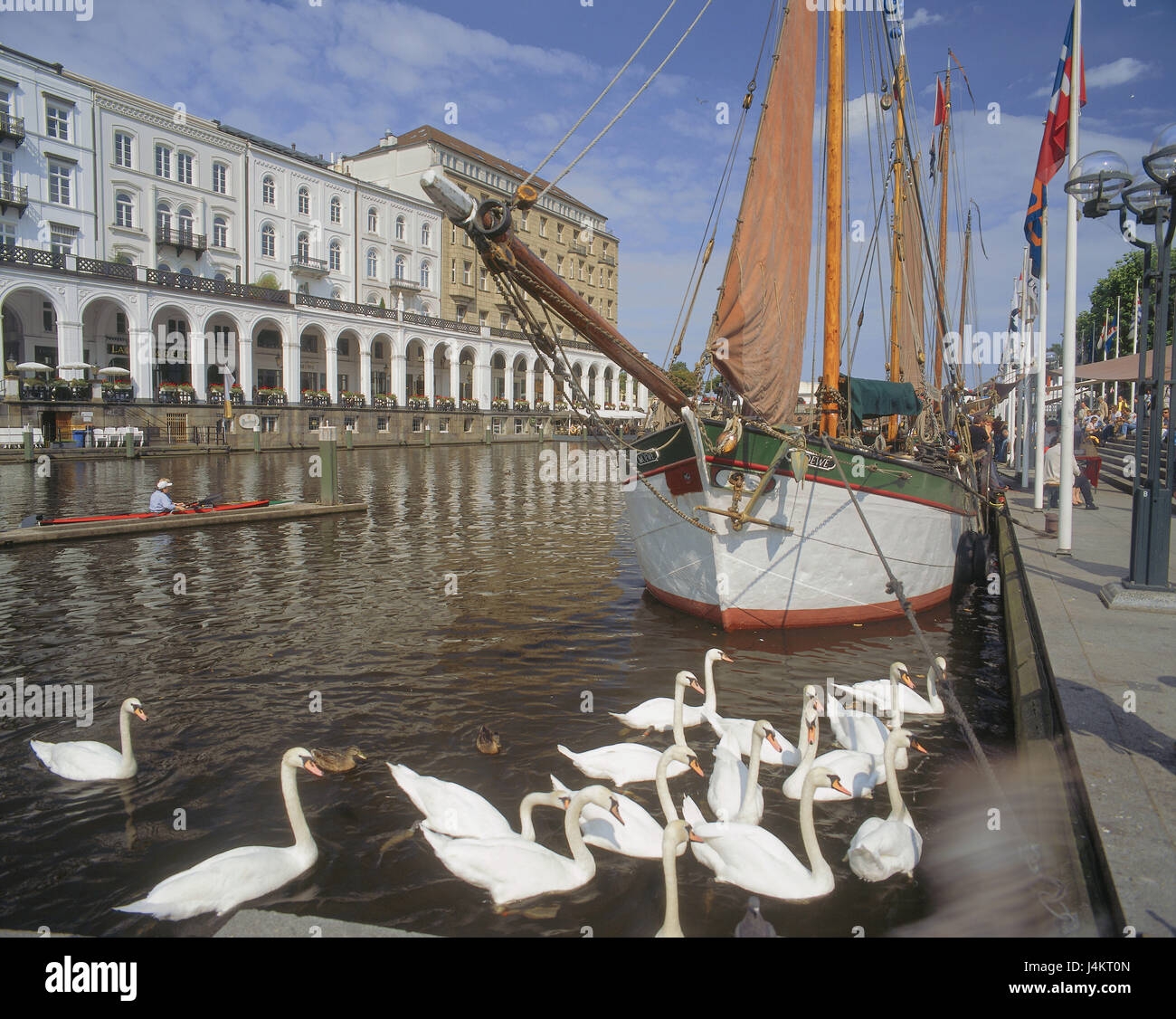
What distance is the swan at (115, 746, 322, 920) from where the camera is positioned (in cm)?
468

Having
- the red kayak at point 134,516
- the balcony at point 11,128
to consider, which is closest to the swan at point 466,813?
the red kayak at point 134,516

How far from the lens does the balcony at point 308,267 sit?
58531 mm

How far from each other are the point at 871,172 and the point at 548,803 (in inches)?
592

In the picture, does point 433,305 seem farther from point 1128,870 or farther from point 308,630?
point 1128,870

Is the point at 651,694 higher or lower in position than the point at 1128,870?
lower

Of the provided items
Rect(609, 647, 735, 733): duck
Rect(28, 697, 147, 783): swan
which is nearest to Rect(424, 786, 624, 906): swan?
Rect(609, 647, 735, 733): duck

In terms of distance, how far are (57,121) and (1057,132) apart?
165 feet

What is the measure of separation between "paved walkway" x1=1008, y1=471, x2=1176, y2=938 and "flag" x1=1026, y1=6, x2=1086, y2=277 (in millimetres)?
7421

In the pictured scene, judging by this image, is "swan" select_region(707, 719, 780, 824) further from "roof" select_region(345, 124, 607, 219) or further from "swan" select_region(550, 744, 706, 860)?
"roof" select_region(345, 124, 607, 219)

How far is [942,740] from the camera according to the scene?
7371mm

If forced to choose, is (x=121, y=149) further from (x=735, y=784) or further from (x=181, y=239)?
(x=735, y=784)

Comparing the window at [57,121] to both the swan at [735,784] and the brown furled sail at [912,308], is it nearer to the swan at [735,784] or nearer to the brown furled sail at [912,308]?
the brown furled sail at [912,308]

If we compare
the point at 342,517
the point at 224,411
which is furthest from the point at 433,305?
the point at 342,517

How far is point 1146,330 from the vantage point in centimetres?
837
